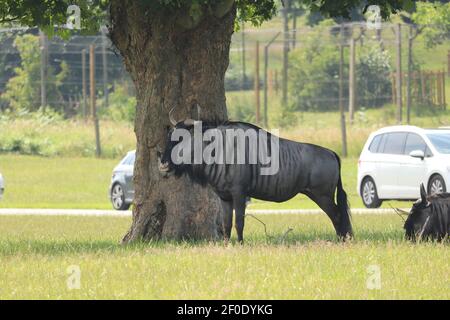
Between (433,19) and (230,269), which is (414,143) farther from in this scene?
(433,19)

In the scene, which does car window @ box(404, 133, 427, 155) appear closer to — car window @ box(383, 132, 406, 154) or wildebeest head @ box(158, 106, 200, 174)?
car window @ box(383, 132, 406, 154)

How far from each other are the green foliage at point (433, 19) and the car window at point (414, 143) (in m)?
20.2

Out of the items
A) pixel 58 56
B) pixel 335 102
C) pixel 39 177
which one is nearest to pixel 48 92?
pixel 58 56

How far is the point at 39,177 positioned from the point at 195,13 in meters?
32.0

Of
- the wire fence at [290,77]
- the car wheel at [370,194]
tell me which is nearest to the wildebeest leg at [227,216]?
the car wheel at [370,194]

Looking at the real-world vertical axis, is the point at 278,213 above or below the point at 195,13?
below

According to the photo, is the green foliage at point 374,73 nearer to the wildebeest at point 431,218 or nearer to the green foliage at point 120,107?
the green foliage at point 120,107

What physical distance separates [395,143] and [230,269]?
18247 millimetres

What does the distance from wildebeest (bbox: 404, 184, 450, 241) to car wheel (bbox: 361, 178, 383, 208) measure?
1510 centimetres

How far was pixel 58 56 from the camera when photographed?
81625 mm

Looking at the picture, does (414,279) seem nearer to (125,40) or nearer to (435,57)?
(125,40)

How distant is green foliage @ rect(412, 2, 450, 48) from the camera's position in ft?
200

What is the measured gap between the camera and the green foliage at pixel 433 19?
200ft
